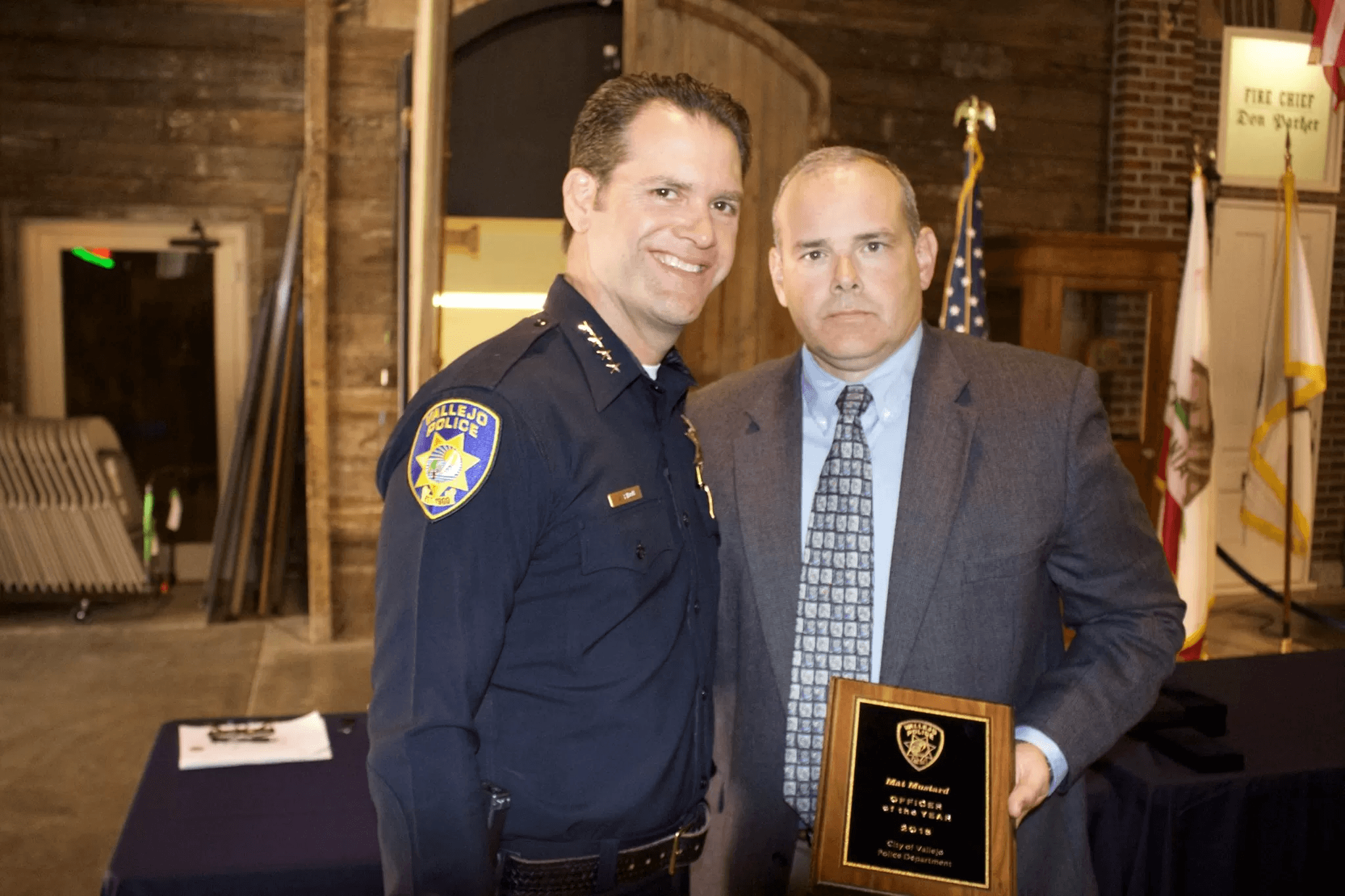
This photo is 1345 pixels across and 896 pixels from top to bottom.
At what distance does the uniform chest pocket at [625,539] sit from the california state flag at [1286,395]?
484 centimetres

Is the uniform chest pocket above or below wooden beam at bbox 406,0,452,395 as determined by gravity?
below

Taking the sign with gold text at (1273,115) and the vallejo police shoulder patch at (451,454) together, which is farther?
the sign with gold text at (1273,115)

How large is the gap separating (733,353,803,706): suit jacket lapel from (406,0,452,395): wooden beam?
1.24 m

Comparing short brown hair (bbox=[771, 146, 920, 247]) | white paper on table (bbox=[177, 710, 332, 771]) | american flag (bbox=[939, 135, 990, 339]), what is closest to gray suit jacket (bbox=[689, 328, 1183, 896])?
short brown hair (bbox=[771, 146, 920, 247])

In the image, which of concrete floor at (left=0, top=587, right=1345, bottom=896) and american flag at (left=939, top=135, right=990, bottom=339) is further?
american flag at (left=939, top=135, right=990, bottom=339)

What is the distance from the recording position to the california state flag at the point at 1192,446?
196 inches

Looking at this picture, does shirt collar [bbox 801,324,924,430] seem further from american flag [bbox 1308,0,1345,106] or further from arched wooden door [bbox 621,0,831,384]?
arched wooden door [bbox 621,0,831,384]

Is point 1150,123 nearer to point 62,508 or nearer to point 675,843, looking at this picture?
point 675,843

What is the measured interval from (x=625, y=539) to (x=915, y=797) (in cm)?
52

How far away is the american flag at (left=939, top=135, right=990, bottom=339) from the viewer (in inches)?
182

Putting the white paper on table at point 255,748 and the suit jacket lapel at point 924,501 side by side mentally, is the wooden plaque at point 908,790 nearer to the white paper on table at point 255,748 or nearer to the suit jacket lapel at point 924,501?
the suit jacket lapel at point 924,501

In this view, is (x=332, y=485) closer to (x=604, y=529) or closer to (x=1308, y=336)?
(x=604, y=529)

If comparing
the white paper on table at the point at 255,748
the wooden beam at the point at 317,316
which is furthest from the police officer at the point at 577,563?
the wooden beam at the point at 317,316

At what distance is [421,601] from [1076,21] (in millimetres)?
6822
